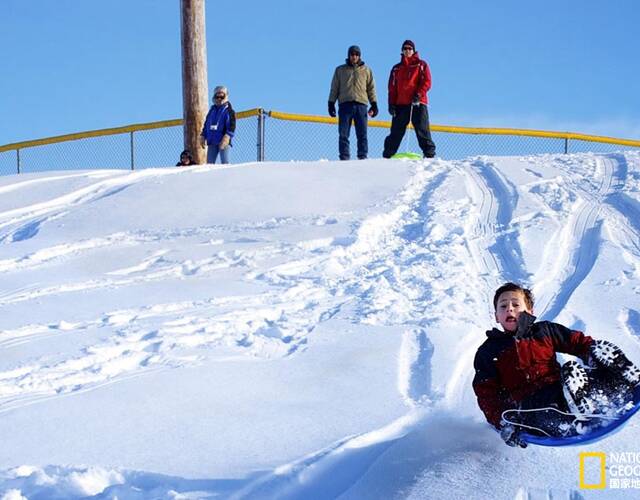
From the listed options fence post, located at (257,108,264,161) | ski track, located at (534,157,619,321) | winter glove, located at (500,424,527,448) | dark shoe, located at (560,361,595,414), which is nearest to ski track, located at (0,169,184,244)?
fence post, located at (257,108,264,161)

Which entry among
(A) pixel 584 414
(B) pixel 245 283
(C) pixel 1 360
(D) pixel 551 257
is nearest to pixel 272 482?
(A) pixel 584 414

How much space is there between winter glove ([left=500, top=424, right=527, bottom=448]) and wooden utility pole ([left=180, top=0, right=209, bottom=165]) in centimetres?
892

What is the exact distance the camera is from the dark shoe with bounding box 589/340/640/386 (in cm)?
325

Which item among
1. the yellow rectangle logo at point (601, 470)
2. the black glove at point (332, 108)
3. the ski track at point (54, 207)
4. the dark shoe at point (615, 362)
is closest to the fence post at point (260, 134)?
the black glove at point (332, 108)

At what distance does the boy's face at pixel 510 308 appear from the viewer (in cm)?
354

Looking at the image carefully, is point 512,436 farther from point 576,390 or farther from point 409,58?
point 409,58

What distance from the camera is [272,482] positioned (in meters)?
3.18

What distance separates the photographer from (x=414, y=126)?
10344 mm

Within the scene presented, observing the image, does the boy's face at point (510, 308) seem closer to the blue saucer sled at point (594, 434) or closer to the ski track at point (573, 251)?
the blue saucer sled at point (594, 434)

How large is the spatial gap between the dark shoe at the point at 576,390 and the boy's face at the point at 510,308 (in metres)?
0.32

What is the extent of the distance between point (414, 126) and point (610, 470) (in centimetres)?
754

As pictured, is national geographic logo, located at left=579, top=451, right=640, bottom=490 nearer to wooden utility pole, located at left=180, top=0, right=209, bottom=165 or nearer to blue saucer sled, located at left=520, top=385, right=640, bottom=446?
blue saucer sled, located at left=520, top=385, right=640, bottom=446

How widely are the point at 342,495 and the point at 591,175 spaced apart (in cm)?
644

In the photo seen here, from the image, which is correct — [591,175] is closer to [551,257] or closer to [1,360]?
[551,257]
